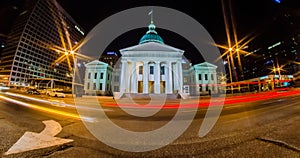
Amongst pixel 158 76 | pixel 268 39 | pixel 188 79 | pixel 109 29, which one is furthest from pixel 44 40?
pixel 268 39

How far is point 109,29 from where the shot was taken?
25469 millimetres

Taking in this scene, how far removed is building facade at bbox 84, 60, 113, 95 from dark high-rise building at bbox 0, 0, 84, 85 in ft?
52.6

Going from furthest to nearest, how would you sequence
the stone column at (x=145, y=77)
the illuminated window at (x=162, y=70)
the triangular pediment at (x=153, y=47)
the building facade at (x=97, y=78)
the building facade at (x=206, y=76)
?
the building facade at (x=206, y=76) → the building facade at (x=97, y=78) → the illuminated window at (x=162, y=70) → the triangular pediment at (x=153, y=47) → the stone column at (x=145, y=77)

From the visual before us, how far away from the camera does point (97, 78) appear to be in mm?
37969

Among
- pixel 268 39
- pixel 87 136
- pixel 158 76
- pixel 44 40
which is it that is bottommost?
pixel 87 136

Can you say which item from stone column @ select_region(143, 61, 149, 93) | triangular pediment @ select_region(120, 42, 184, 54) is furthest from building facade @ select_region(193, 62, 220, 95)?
stone column @ select_region(143, 61, 149, 93)

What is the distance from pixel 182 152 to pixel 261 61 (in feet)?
271

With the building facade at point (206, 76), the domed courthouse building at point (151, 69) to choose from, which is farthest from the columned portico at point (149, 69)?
the building facade at point (206, 76)

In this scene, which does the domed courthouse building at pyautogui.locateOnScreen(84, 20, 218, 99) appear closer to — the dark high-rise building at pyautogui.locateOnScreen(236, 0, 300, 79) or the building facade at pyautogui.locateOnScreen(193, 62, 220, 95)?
the building facade at pyautogui.locateOnScreen(193, 62, 220, 95)

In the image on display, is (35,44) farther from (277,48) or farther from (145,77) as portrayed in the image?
(277,48)

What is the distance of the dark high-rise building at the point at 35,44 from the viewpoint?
53.9m

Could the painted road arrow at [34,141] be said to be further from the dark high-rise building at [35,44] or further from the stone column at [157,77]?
the dark high-rise building at [35,44]

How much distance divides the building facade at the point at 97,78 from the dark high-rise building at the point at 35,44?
1605 cm

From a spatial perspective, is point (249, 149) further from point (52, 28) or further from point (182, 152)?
point (52, 28)
